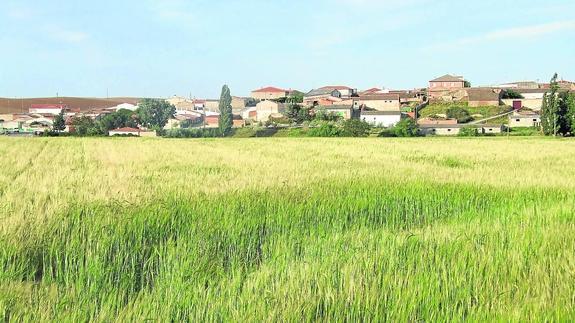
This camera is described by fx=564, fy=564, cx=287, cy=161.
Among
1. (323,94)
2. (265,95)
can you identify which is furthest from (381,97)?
(265,95)

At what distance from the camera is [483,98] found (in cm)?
9362

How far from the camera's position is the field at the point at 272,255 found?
144 inches

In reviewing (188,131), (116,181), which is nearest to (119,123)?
(188,131)

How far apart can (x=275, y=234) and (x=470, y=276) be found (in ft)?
8.53

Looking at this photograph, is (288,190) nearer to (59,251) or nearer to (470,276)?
(59,251)

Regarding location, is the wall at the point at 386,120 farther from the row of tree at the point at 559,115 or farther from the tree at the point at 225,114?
the row of tree at the point at 559,115

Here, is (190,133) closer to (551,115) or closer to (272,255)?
(551,115)

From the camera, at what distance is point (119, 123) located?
9619 centimetres

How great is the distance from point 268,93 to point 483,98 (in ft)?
229

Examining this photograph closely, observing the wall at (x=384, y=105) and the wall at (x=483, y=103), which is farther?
the wall at (x=384, y=105)

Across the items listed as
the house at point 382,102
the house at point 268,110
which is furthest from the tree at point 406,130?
the house at point 268,110

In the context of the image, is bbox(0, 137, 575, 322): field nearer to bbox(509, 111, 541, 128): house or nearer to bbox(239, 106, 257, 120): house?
bbox(509, 111, 541, 128): house

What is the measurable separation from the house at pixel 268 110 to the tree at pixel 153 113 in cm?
1703

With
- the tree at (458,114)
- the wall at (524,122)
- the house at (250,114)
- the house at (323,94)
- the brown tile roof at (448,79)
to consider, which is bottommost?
the wall at (524,122)
